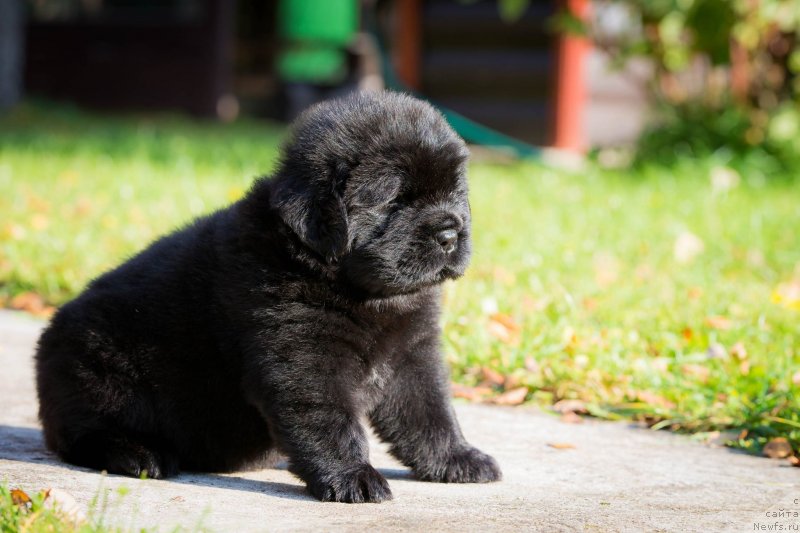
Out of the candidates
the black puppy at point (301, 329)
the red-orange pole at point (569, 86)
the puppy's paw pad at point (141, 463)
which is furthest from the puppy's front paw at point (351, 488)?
the red-orange pole at point (569, 86)

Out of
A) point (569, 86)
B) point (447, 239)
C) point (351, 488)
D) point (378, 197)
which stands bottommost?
point (351, 488)

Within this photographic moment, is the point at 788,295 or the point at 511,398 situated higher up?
the point at 788,295

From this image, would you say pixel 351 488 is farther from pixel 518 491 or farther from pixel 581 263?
pixel 581 263

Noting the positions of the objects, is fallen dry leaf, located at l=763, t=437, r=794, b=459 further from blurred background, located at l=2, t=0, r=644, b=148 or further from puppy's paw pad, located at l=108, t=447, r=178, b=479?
blurred background, located at l=2, t=0, r=644, b=148

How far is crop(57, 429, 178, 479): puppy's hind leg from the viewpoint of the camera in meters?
3.07

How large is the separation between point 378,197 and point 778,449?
5.40ft

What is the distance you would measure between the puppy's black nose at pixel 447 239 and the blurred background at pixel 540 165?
4.12 feet

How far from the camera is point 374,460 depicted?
347 centimetres

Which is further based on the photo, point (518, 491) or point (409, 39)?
point (409, 39)

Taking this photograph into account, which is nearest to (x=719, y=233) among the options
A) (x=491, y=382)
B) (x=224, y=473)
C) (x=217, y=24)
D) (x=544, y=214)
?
(x=544, y=214)

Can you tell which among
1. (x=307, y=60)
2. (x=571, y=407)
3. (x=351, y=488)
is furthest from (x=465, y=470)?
(x=307, y=60)

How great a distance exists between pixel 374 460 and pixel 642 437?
983 millimetres

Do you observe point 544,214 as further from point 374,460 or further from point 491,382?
point 374,460

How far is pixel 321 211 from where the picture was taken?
2898 millimetres
